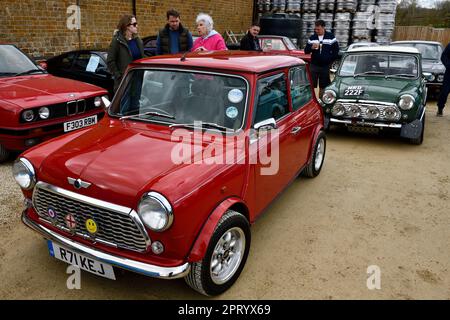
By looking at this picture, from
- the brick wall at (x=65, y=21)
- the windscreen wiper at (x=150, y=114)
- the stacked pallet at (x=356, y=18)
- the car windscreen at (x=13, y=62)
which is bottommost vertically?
the windscreen wiper at (x=150, y=114)

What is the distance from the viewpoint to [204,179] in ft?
8.18

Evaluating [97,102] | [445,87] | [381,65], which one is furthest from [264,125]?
[445,87]

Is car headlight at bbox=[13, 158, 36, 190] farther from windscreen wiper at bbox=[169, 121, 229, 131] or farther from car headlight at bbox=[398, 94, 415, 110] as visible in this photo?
car headlight at bbox=[398, 94, 415, 110]

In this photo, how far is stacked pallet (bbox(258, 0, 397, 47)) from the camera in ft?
56.2

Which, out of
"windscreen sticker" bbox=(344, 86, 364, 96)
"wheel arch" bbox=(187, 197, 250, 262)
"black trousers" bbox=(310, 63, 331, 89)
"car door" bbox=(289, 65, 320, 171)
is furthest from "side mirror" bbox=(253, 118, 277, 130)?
"black trousers" bbox=(310, 63, 331, 89)

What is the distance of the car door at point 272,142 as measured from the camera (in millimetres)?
3139

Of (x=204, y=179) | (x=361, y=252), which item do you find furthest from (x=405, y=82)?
(x=204, y=179)

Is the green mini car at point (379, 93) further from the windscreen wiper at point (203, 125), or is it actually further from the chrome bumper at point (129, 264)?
the chrome bumper at point (129, 264)

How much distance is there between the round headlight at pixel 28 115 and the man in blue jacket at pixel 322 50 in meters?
5.48

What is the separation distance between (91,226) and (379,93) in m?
5.52

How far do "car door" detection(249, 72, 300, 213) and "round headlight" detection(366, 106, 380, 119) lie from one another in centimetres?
299

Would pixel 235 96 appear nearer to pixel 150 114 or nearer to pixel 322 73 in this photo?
pixel 150 114

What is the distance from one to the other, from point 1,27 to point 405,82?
909cm

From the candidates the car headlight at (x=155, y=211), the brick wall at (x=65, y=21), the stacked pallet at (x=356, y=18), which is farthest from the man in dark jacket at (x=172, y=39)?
the stacked pallet at (x=356, y=18)
